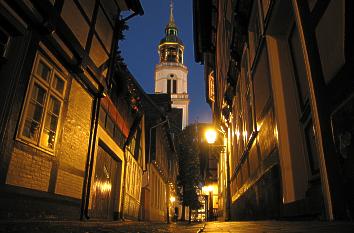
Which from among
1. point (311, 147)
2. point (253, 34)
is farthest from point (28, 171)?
point (253, 34)

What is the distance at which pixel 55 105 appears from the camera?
5434 mm

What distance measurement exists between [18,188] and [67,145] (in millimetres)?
1627

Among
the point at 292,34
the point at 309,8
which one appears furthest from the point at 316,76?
the point at 292,34

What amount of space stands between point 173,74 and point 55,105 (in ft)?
188

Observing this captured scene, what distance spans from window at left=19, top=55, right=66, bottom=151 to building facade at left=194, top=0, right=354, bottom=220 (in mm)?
3723

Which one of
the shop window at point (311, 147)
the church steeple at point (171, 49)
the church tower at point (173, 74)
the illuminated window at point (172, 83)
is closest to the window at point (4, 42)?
the shop window at point (311, 147)

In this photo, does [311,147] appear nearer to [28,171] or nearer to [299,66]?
[299,66]

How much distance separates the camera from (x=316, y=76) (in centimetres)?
272

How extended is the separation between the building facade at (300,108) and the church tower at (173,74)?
53.4 meters

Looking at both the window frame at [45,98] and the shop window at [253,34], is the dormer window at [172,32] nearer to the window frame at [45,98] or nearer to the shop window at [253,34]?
the shop window at [253,34]

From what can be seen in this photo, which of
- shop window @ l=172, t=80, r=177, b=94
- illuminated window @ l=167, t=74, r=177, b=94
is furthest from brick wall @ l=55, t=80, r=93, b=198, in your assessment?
illuminated window @ l=167, t=74, r=177, b=94

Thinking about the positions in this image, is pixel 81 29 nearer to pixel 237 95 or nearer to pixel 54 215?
pixel 54 215

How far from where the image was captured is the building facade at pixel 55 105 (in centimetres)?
411

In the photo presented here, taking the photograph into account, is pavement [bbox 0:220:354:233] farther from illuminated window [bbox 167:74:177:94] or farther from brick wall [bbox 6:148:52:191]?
illuminated window [bbox 167:74:177:94]
